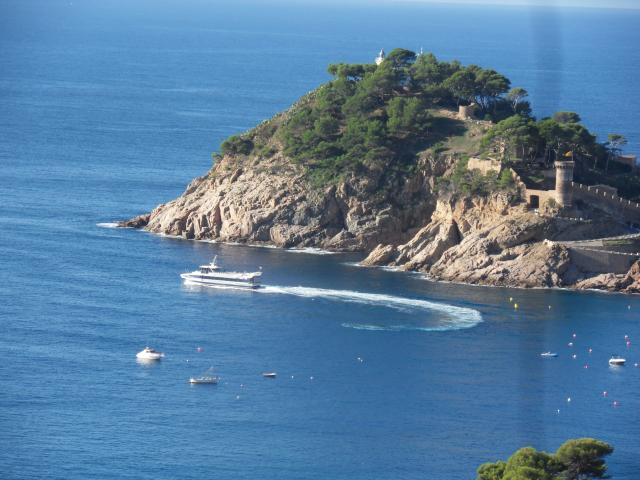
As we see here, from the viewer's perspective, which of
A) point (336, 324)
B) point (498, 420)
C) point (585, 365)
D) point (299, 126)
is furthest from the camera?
point (299, 126)

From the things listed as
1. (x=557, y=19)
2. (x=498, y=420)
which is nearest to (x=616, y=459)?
(x=498, y=420)

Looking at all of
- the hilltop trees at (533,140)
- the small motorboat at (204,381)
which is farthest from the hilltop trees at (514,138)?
the small motorboat at (204,381)

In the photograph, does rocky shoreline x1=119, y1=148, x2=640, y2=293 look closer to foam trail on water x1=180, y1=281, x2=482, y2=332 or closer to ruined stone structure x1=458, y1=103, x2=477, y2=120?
ruined stone structure x1=458, y1=103, x2=477, y2=120

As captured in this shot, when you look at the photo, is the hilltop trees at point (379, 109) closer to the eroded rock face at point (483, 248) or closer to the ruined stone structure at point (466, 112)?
the ruined stone structure at point (466, 112)

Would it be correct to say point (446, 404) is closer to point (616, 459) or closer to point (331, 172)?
→ point (616, 459)

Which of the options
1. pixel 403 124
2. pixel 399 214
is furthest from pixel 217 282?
pixel 403 124

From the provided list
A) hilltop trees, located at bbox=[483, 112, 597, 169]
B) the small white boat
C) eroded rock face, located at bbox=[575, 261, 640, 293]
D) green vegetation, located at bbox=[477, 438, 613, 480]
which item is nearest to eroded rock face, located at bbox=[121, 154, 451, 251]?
hilltop trees, located at bbox=[483, 112, 597, 169]
